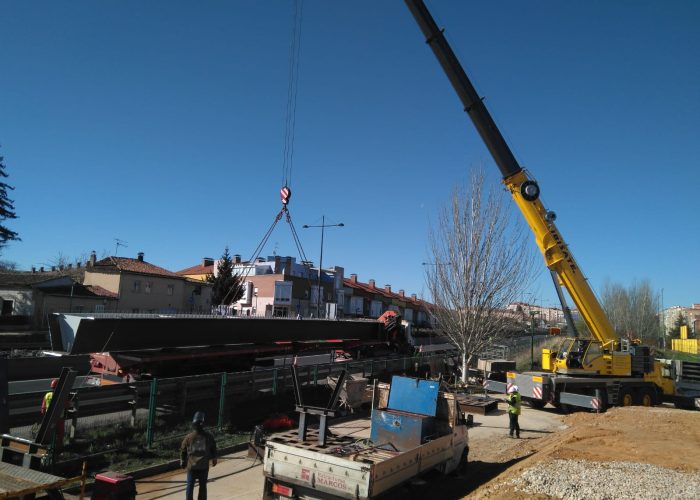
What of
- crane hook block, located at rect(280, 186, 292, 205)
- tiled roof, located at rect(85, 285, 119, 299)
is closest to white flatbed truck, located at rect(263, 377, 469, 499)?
crane hook block, located at rect(280, 186, 292, 205)

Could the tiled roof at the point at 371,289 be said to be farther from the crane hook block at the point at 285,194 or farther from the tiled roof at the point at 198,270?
the crane hook block at the point at 285,194

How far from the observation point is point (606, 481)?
730 cm

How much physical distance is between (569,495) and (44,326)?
34.9 meters

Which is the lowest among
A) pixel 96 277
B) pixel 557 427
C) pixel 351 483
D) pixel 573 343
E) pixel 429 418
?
pixel 557 427

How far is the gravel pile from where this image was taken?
6750mm

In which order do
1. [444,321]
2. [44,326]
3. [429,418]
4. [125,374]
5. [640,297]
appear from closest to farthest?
1. [429,418]
2. [125,374]
3. [444,321]
4. [44,326]
5. [640,297]

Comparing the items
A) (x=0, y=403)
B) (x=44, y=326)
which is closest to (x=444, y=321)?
(x=0, y=403)

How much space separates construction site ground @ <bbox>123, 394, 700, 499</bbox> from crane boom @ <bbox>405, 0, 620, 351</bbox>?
12.5ft

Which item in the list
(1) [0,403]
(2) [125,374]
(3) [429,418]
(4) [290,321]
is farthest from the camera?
(4) [290,321]

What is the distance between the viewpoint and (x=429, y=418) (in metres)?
7.74

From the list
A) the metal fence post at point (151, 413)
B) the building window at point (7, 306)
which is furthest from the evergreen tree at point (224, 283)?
the metal fence post at point (151, 413)

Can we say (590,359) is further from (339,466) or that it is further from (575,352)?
(339,466)

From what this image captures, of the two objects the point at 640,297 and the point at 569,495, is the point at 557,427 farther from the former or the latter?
the point at 640,297

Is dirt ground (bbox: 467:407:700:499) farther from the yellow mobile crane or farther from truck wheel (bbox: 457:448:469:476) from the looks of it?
the yellow mobile crane
